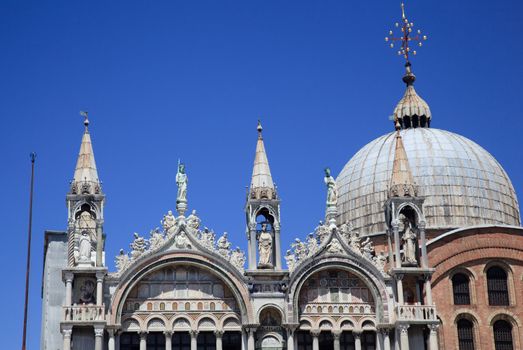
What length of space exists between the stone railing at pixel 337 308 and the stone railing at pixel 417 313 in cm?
132

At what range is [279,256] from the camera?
46.7 m

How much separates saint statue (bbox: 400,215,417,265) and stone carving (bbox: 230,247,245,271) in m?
6.11

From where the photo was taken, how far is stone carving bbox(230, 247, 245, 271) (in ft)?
152

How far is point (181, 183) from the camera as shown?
4734 centimetres

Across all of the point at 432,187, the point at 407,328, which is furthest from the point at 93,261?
the point at 432,187

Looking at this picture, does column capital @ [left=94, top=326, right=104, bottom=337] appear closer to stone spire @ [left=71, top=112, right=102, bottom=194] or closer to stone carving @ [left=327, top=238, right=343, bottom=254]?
stone spire @ [left=71, top=112, right=102, bottom=194]

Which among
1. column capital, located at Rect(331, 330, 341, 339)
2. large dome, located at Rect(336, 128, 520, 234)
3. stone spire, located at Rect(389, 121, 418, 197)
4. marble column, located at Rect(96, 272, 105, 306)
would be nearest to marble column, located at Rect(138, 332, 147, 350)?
marble column, located at Rect(96, 272, 105, 306)

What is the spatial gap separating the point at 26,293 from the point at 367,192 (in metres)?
21.0

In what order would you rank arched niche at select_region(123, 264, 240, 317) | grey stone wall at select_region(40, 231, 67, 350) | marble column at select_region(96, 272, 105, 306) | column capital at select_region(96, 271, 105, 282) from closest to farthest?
marble column at select_region(96, 272, 105, 306) → column capital at select_region(96, 271, 105, 282) → arched niche at select_region(123, 264, 240, 317) → grey stone wall at select_region(40, 231, 67, 350)

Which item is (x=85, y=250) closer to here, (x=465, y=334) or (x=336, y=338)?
(x=336, y=338)

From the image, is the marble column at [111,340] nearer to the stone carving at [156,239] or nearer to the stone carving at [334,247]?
the stone carving at [156,239]

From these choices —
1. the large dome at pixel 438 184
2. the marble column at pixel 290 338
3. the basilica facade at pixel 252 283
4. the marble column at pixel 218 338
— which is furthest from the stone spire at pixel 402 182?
the large dome at pixel 438 184

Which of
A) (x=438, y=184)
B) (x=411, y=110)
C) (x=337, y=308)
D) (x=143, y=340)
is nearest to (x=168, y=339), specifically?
(x=143, y=340)

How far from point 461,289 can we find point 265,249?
10865 millimetres
